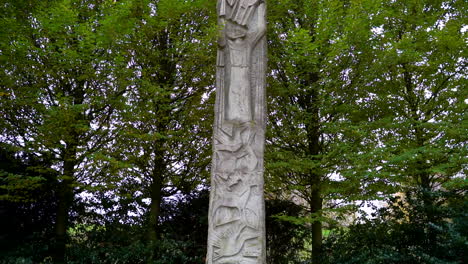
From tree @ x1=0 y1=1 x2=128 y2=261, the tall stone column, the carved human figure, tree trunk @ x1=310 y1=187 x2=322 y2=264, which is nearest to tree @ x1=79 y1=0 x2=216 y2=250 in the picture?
tree @ x1=0 y1=1 x2=128 y2=261

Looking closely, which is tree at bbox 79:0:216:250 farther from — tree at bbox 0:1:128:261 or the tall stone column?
the tall stone column

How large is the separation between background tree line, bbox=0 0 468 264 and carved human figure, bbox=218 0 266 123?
353mm

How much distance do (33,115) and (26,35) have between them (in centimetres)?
145

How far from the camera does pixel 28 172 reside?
7.44 meters

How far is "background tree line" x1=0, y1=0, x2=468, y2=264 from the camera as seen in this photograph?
6.09 m

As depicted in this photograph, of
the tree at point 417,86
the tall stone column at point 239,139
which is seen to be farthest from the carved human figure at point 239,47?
the tree at point 417,86

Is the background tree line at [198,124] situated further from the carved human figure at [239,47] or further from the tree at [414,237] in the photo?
the carved human figure at [239,47]

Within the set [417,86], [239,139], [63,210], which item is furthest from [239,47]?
[63,210]

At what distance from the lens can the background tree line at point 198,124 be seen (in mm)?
6094

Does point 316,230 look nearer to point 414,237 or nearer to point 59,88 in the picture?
point 414,237

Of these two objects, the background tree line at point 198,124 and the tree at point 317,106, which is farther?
the tree at point 317,106

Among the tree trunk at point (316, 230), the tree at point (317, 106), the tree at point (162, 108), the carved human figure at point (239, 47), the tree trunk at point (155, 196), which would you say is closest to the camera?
the carved human figure at point (239, 47)

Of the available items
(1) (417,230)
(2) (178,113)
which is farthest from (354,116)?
(2) (178,113)

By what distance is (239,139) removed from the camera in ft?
16.2
